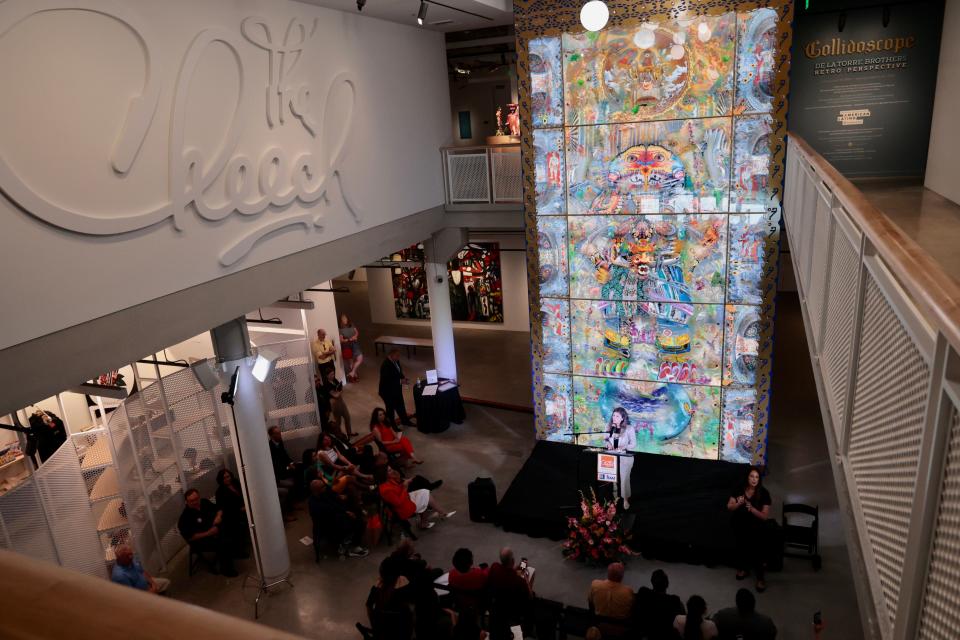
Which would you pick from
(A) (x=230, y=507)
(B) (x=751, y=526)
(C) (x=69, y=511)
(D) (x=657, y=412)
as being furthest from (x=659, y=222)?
(C) (x=69, y=511)

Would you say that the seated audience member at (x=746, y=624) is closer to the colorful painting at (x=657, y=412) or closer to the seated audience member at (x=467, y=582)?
the seated audience member at (x=467, y=582)

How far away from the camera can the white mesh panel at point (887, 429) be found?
2.20 metres

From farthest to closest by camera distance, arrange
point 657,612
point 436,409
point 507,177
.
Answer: point 436,409
point 507,177
point 657,612

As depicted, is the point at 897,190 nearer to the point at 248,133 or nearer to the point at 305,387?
the point at 248,133

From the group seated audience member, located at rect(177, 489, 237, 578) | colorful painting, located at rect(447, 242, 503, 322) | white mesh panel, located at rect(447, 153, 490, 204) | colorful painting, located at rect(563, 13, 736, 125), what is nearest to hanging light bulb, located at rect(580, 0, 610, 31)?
colorful painting, located at rect(563, 13, 736, 125)

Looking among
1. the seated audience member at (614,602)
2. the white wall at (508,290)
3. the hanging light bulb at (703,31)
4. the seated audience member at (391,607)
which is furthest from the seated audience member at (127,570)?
the white wall at (508,290)

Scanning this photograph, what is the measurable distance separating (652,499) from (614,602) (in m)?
3.51

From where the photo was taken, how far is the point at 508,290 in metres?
20.4

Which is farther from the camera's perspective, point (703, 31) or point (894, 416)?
point (703, 31)

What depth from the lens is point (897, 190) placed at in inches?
370

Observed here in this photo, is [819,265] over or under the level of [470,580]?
over

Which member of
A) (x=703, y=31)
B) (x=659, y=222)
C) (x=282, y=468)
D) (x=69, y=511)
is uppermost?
(x=703, y=31)

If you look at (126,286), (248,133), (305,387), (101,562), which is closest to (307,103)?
(248,133)

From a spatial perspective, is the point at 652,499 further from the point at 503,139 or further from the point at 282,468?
the point at 503,139
